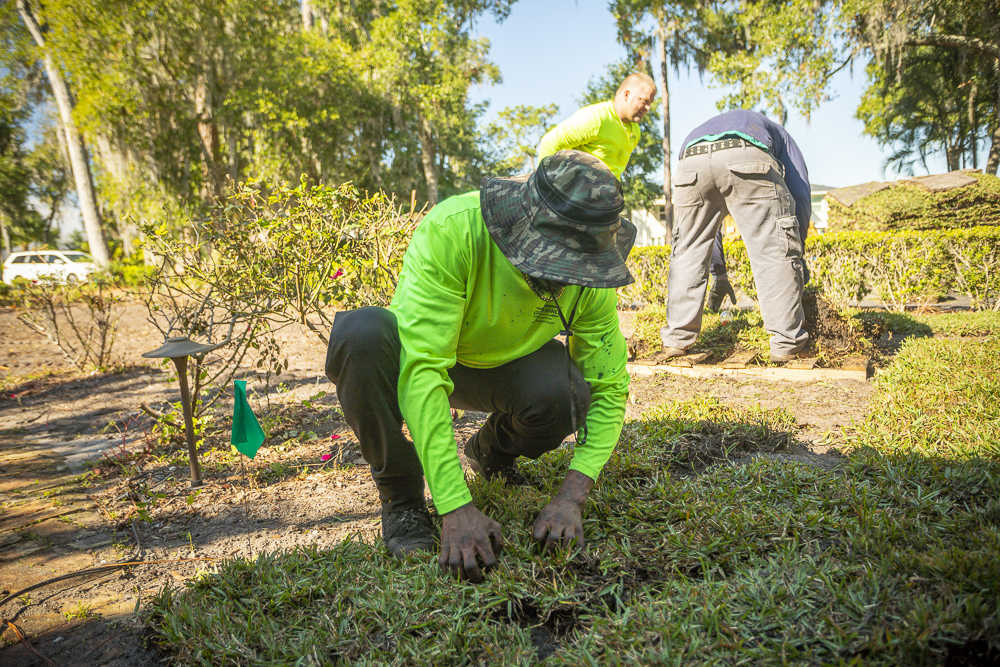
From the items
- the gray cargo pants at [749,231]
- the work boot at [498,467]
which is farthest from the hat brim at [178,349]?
the gray cargo pants at [749,231]

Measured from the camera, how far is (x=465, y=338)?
198 centimetres

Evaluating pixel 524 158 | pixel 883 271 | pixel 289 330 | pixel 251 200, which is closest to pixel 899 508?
pixel 251 200

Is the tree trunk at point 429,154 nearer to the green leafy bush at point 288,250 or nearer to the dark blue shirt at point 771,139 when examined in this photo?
the dark blue shirt at point 771,139

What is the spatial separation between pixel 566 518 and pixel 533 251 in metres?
0.88

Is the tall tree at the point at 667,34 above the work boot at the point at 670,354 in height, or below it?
above

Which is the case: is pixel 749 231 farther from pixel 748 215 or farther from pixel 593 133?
pixel 593 133

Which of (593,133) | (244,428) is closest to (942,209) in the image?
(593,133)

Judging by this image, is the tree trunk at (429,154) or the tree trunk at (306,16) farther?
the tree trunk at (306,16)

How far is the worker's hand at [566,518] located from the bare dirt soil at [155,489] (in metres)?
0.72

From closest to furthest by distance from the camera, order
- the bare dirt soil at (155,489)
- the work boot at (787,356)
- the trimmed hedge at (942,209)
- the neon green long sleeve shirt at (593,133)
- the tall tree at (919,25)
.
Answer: the bare dirt soil at (155,489) → the work boot at (787,356) → the neon green long sleeve shirt at (593,133) → the trimmed hedge at (942,209) → the tall tree at (919,25)

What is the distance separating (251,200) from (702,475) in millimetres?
3008

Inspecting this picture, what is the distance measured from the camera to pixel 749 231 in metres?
4.07

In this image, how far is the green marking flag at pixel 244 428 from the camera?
8.10ft

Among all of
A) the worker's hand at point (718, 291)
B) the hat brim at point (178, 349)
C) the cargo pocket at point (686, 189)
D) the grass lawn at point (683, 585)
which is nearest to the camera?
the grass lawn at point (683, 585)
